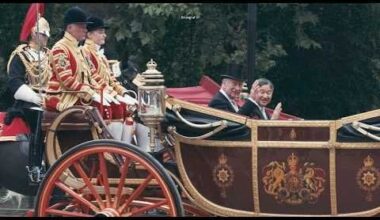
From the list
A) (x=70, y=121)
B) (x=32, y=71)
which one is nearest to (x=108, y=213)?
(x=70, y=121)

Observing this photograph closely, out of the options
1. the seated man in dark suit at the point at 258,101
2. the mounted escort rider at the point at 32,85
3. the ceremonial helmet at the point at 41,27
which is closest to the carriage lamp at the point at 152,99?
the seated man in dark suit at the point at 258,101

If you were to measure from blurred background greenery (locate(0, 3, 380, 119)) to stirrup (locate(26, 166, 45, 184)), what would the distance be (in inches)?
134

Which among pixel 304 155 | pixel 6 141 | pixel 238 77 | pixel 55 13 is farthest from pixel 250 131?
pixel 55 13

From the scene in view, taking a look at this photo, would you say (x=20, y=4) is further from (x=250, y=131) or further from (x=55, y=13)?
(x=250, y=131)

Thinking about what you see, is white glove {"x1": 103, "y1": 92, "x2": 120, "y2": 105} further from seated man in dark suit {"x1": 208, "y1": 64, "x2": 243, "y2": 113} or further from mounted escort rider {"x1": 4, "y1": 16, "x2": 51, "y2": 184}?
seated man in dark suit {"x1": 208, "y1": 64, "x2": 243, "y2": 113}

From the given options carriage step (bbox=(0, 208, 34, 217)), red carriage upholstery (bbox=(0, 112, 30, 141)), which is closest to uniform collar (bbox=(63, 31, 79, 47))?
red carriage upholstery (bbox=(0, 112, 30, 141))

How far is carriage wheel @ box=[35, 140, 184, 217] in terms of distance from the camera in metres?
5.92

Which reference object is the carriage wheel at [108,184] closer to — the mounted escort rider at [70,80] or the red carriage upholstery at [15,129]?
the mounted escort rider at [70,80]

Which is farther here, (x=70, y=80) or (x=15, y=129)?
(x=15, y=129)

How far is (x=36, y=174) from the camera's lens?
676 centimetres

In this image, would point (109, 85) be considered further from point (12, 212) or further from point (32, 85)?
point (12, 212)

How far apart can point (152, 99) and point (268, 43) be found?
14.9 ft

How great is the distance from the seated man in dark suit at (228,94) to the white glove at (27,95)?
4.17ft

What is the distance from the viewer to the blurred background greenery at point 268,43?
10305mm
